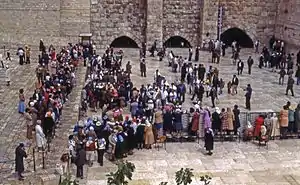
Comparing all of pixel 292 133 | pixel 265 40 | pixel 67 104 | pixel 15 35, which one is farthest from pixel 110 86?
pixel 265 40

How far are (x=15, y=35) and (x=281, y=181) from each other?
18.0 m

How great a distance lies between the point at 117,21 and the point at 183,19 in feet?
11.9

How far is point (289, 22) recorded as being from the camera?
2955cm

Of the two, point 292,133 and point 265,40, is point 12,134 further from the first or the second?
point 265,40

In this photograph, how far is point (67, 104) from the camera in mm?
18344

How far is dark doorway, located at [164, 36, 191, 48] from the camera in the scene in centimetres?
3102

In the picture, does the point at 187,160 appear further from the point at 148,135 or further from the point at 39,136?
the point at 39,136

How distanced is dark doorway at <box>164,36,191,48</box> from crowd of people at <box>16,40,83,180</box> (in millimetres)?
7981

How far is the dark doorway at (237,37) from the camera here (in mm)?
31688

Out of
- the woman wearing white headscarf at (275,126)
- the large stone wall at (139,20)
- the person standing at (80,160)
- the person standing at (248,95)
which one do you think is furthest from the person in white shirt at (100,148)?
the large stone wall at (139,20)

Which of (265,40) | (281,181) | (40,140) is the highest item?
(265,40)

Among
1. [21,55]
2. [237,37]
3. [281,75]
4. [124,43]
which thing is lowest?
[281,75]

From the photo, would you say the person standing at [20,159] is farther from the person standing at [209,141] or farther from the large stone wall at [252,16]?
the large stone wall at [252,16]

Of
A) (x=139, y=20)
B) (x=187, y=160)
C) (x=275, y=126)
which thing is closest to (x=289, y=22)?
(x=139, y=20)
